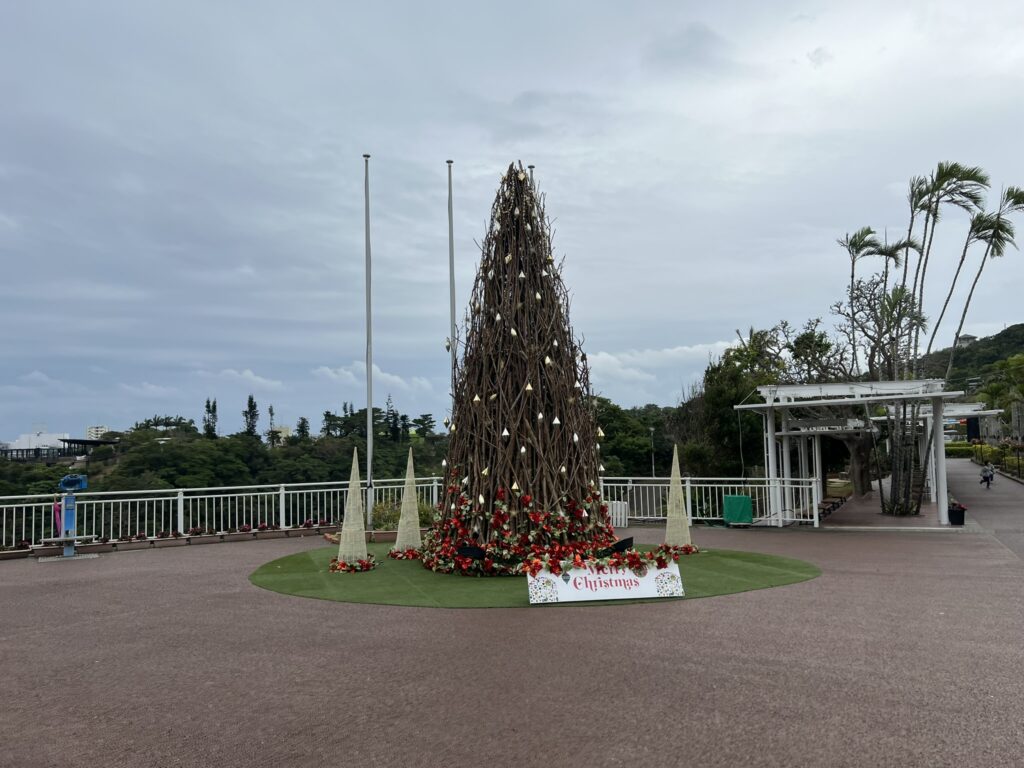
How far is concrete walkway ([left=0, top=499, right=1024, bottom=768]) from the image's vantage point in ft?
11.6

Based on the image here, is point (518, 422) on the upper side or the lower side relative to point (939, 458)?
upper

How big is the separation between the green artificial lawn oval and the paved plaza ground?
0.35m

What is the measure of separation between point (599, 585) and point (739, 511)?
8413mm

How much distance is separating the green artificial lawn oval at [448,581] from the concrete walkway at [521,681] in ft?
1.10

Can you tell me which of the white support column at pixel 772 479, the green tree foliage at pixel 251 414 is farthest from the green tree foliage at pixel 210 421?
the white support column at pixel 772 479

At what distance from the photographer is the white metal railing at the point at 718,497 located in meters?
14.7

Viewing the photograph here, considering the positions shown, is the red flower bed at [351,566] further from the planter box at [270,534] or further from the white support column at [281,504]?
the white support column at [281,504]

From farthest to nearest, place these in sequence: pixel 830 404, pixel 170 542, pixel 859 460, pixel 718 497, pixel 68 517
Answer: pixel 859 460
pixel 718 497
pixel 830 404
pixel 170 542
pixel 68 517

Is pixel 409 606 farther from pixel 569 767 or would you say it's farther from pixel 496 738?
pixel 569 767

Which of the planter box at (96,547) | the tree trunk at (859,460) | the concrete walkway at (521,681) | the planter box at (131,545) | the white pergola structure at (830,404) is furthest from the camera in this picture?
the tree trunk at (859,460)

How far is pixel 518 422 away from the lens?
845 centimetres

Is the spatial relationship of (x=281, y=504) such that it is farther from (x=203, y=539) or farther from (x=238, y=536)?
(x=203, y=539)

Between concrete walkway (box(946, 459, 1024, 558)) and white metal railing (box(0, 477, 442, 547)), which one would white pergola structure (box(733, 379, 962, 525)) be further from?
white metal railing (box(0, 477, 442, 547))

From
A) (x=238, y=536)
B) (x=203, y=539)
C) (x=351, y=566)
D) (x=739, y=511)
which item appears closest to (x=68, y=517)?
(x=203, y=539)
